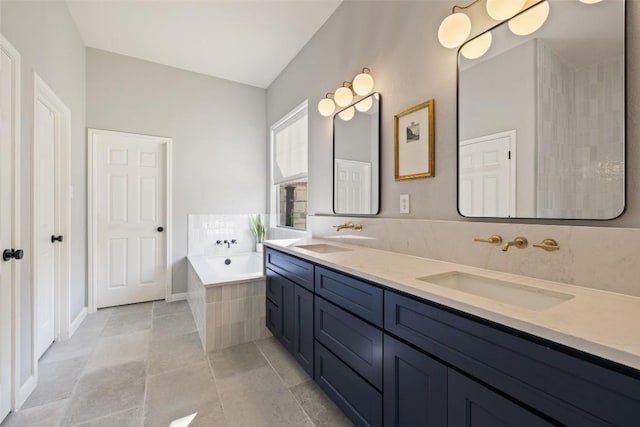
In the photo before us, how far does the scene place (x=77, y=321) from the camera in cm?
271

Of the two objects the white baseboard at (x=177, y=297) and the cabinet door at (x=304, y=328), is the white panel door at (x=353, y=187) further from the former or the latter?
the white baseboard at (x=177, y=297)

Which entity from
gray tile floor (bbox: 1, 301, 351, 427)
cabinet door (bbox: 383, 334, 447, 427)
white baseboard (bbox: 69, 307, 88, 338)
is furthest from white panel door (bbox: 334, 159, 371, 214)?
white baseboard (bbox: 69, 307, 88, 338)

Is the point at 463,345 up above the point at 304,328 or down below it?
above

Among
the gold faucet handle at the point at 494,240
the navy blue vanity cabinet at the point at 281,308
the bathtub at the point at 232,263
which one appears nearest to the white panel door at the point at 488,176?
the gold faucet handle at the point at 494,240

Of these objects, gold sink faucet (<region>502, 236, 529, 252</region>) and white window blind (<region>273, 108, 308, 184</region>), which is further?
white window blind (<region>273, 108, 308, 184</region>)

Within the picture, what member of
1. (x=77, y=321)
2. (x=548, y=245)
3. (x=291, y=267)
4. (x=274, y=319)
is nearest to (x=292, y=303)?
(x=291, y=267)

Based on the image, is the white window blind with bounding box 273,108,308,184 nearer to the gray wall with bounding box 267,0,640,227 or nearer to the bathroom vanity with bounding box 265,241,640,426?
the gray wall with bounding box 267,0,640,227

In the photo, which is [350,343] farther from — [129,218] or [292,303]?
[129,218]

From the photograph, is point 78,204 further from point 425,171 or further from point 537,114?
point 537,114

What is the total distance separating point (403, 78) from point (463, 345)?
5.31ft

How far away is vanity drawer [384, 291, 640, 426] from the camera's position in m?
A: 0.58

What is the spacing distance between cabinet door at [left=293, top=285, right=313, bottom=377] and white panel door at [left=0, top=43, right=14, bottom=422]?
1.58 metres

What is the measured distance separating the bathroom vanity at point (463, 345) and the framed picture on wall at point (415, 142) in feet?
1.78

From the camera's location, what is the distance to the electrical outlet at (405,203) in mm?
1771
